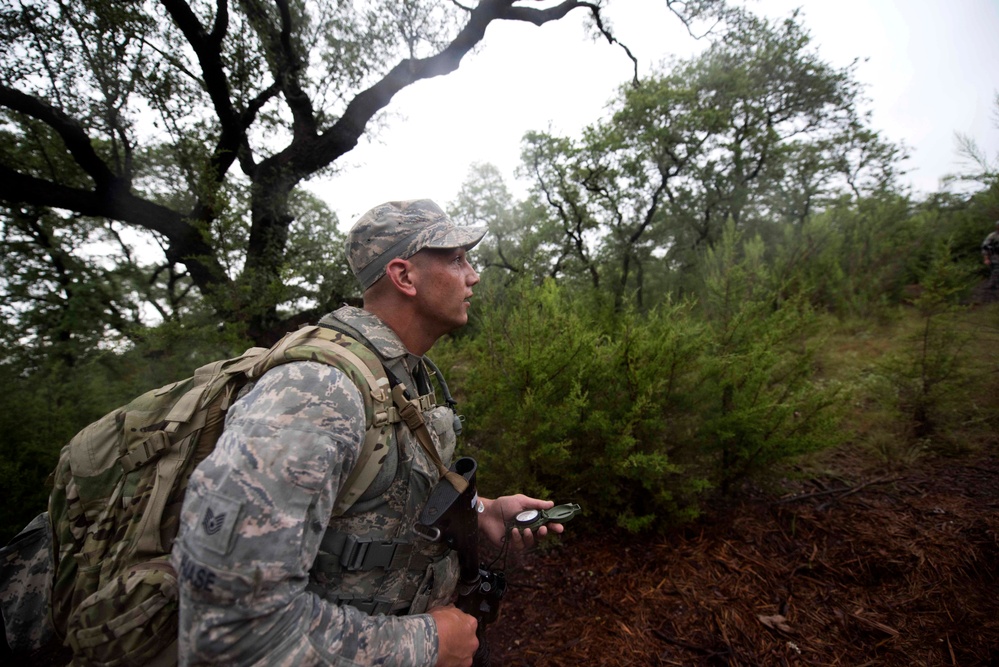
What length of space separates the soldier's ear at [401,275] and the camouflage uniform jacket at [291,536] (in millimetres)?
500

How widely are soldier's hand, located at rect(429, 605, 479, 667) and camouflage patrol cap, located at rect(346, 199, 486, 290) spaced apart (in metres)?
1.15

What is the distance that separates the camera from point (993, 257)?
289 inches

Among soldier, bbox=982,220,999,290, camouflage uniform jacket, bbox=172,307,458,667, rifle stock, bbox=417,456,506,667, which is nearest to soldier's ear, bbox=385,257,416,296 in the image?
camouflage uniform jacket, bbox=172,307,458,667

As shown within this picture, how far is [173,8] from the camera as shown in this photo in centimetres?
580

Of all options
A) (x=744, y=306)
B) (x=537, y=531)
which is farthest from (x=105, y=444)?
(x=744, y=306)

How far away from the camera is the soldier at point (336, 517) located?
86cm

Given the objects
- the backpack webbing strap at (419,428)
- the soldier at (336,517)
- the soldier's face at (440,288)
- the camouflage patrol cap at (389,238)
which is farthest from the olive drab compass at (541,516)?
the camouflage patrol cap at (389,238)

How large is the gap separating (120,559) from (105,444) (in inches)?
13.4

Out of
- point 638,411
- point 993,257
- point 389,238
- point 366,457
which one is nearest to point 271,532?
point 366,457

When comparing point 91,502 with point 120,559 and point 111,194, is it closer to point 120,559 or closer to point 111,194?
point 120,559

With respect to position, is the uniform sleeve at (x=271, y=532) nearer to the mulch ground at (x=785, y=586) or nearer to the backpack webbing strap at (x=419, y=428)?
the backpack webbing strap at (x=419, y=428)

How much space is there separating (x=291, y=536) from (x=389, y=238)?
103cm

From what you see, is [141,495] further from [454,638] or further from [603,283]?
[603,283]

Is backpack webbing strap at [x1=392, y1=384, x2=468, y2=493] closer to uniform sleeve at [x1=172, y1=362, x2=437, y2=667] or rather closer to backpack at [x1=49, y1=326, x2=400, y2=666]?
backpack at [x1=49, y1=326, x2=400, y2=666]
